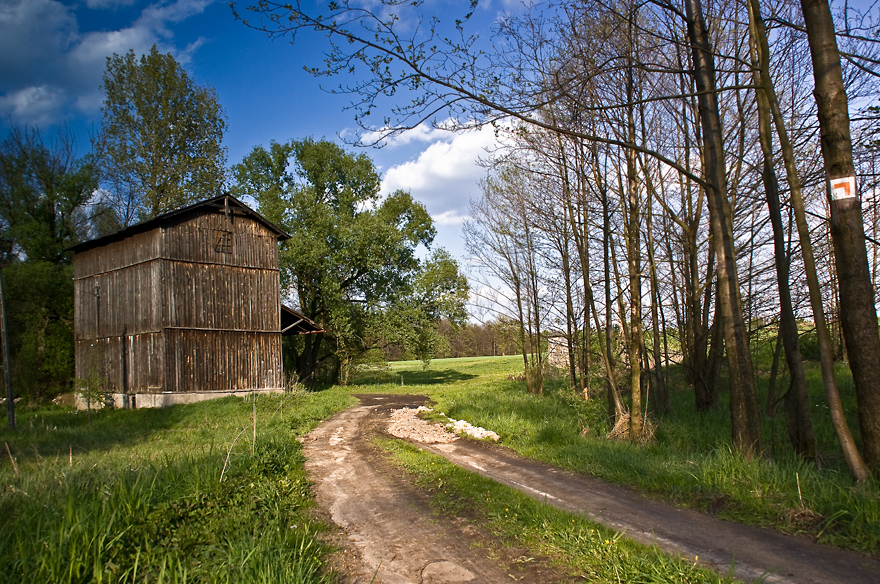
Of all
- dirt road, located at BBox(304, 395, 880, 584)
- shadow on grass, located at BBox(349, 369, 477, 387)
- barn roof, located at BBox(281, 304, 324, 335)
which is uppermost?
barn roof, located at BBox(281, 304, 324, 335)

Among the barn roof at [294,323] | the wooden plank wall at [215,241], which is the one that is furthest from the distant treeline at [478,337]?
the wooden plank wall at [215,241]

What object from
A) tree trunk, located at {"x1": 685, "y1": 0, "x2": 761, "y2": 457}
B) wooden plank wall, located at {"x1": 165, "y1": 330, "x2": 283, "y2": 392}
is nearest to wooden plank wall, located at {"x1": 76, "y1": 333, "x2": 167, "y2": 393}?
wooden plank wall, located at {"x1": 165, "y1": 330, "x2": 283, "y2": 392}

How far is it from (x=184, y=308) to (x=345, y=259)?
12.0m

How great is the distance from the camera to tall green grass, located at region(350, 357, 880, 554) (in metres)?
5.25

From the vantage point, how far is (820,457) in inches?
301

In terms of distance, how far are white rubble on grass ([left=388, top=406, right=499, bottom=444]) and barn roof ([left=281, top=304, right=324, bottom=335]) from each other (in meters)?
12.4

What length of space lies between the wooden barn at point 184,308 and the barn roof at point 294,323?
51 centimetres

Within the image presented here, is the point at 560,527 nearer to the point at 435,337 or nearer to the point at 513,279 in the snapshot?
the point at 513,279

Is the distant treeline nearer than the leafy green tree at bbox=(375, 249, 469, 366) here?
Yes

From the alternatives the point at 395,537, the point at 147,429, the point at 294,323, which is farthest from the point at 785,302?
the point at 294,323

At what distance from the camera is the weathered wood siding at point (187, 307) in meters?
21.5

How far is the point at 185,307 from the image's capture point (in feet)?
71.3

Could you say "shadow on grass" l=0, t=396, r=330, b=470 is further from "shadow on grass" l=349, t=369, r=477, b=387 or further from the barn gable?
"shadow on grass" l=349, t=369, r=477, b=387

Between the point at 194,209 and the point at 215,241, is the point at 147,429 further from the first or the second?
the point at 194,209
